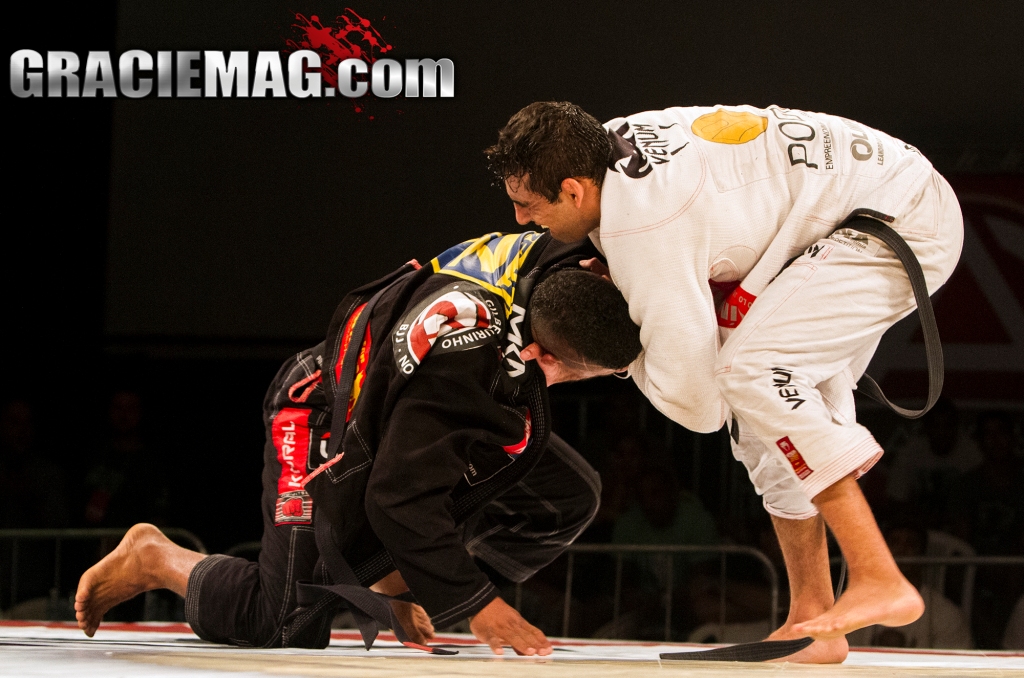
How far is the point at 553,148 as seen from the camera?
1336 mm

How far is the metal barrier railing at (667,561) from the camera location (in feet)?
9.53

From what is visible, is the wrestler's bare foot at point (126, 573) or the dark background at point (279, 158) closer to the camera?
the wrestler's bare foot at point (126, 573)

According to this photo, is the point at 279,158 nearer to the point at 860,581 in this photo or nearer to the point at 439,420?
the point at 439,420

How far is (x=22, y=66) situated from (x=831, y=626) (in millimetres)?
3097

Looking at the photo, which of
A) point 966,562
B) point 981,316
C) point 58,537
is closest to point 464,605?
point 966,562

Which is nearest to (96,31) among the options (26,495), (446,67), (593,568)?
(446,67)

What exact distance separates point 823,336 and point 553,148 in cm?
45

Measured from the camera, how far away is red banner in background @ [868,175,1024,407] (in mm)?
2992

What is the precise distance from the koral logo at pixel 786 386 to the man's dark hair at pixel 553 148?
14.3 inches

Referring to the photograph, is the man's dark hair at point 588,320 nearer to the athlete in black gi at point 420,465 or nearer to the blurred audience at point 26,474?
the athlete in black gi at point 420,465

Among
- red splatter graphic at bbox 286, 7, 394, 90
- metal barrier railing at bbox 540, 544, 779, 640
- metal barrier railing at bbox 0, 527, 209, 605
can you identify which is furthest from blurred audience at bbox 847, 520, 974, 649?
red splatter graphic at bbox 286, 7, 394, 90

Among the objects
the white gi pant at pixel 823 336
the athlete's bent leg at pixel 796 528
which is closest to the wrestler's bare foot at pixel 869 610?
the white gi pant at pixel 823 336

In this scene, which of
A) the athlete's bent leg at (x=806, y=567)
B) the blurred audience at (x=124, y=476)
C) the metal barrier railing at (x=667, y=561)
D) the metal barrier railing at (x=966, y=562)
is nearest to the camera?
the athlete's bent leg at (x=806, y=567)

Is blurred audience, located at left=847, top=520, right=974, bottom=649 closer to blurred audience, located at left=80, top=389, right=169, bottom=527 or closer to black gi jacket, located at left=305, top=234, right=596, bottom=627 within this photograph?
black gi jacket, located at left=305, top=234, right=596, bottom=627
